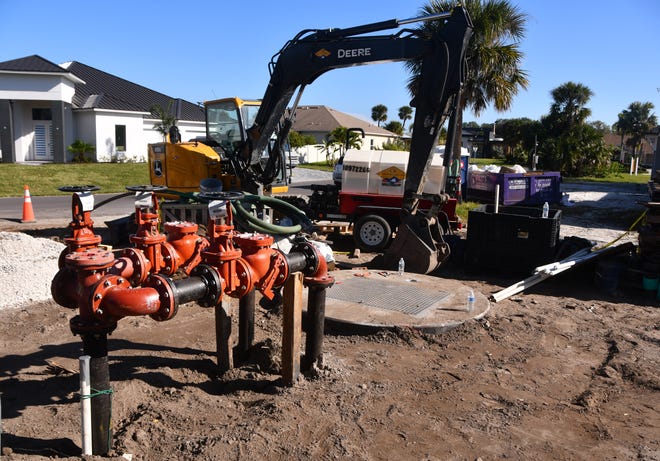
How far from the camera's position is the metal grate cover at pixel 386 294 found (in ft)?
23.1

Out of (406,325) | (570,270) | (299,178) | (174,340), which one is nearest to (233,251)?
(174,340)

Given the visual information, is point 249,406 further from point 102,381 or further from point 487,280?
point 487,280

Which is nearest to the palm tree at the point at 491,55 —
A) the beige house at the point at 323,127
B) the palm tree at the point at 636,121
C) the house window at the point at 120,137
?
the house window at the point at 120,137

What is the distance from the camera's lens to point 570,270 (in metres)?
9.08

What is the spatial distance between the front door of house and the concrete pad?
28528mm

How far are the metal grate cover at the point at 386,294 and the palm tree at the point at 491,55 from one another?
11.8m

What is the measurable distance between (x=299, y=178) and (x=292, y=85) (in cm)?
2505

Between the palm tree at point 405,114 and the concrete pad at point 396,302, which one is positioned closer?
the concrete pad at point 396,302

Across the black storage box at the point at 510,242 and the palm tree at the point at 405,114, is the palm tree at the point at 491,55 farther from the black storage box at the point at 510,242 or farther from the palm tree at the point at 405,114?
the palm tree at the point at 405,114

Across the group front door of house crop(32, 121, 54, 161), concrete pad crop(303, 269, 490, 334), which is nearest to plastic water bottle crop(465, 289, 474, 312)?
concrete pad crop(303, 269, 490, 334)

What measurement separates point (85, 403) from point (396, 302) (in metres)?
4.41

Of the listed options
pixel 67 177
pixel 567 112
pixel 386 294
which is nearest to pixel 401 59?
pixel 386 294

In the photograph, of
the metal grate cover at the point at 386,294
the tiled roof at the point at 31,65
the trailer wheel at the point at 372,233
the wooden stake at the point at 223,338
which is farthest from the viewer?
the tiled roof at the point at 31,65

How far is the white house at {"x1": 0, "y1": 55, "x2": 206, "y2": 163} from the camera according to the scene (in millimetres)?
29438
